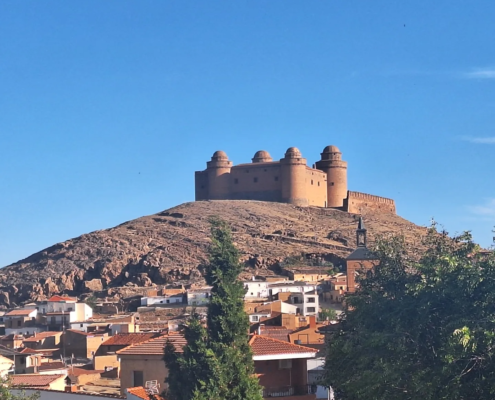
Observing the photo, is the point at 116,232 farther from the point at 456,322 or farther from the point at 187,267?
the point at 456,322

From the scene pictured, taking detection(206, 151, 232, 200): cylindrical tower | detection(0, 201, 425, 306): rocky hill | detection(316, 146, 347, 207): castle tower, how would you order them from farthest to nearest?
detection(316, 146, 347, 207): castle tower → detection(206, 151, 232, 200): cylindrical tower → detection(0, 201, 425, 306): rocky hill

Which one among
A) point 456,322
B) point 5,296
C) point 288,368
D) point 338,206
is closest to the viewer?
point 456,322

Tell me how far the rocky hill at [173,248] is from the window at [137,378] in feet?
158

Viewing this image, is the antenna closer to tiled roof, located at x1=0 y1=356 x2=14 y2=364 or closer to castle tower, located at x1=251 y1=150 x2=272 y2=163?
tiled roof, located at x1=0 y1=356 x2=14 y2=364

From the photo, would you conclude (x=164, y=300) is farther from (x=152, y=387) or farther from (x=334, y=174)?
(x=152, y=387)

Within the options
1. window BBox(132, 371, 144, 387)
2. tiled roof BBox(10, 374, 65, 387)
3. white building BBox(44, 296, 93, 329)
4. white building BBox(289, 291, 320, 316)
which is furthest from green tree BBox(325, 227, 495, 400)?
white building BBox(44, 296, 93, 329)

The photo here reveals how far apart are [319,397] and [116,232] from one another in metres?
63.5

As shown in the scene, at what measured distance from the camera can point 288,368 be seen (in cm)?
1853

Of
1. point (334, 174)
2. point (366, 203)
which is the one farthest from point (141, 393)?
point (366, 203)

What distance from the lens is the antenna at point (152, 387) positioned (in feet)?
56.2

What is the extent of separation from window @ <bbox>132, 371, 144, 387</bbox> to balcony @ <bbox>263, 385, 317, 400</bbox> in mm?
2533

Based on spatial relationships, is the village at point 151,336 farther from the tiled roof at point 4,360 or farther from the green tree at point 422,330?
the green tree at point 422,330

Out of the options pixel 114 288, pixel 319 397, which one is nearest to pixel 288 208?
pixel 114 288

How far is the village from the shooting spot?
60.1 ft
